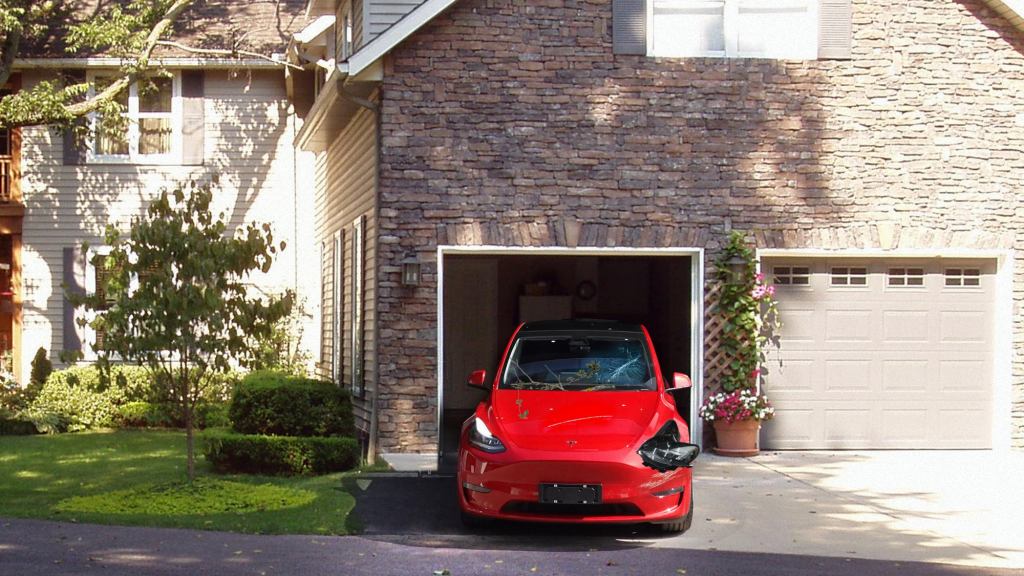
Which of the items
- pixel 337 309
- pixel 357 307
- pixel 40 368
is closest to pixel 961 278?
pixel 357 307

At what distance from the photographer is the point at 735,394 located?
14984mm

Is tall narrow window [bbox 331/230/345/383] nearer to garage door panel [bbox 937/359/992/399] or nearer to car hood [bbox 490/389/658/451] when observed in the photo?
car hood [bbox 490/389/658/451]

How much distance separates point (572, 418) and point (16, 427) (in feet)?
38.0

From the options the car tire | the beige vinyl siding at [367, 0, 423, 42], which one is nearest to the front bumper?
the car tire

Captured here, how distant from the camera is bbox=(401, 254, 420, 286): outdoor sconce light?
14594 millimetres

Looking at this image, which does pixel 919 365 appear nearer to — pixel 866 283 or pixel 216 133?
pixel 866 283

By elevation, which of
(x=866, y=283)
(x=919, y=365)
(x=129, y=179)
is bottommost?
(x=919, y=365)

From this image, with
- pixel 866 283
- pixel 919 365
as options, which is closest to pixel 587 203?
pixel 866 283

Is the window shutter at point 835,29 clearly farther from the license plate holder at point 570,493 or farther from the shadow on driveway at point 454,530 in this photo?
the license plate holder at point 570,493

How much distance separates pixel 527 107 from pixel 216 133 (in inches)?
345

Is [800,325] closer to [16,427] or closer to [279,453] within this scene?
[279,453]

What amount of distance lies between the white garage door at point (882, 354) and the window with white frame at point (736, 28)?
2542mm

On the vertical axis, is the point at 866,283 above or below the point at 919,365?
above

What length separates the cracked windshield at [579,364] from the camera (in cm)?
1115
